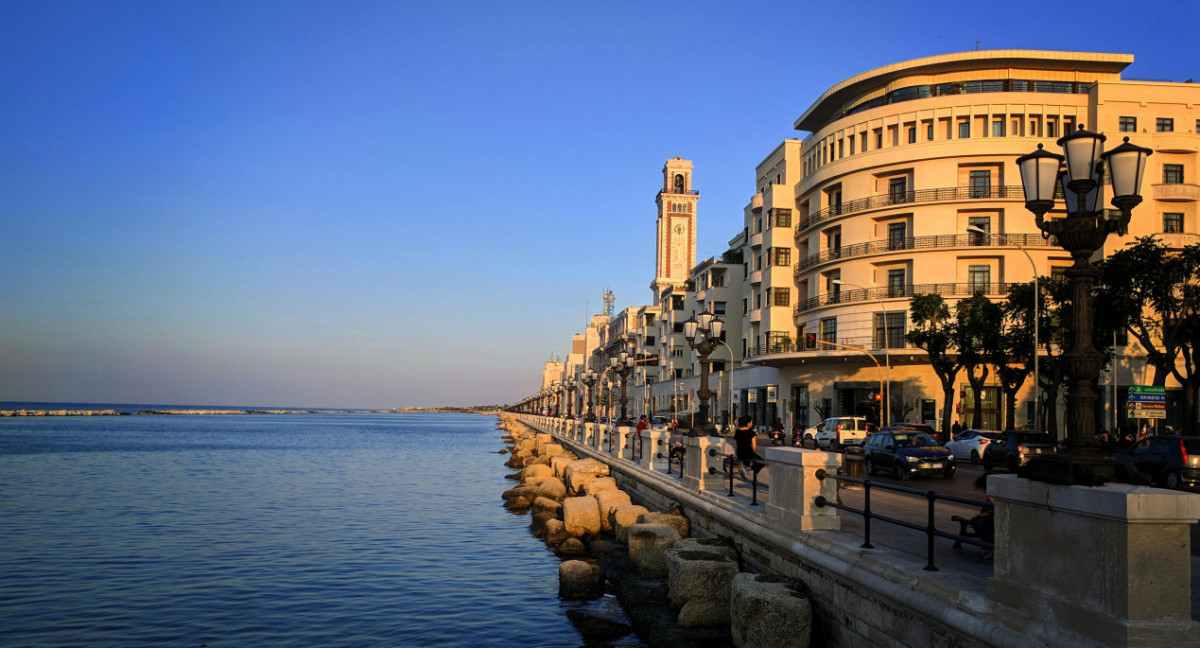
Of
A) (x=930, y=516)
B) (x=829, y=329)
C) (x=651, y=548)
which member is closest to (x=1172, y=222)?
(x=829, y=329)

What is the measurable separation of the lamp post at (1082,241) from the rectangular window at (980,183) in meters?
48.7

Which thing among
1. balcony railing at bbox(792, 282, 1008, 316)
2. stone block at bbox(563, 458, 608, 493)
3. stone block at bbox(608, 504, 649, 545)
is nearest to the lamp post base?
stone block at bbox(608, 504, 649, 545)

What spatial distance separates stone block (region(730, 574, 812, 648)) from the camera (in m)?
9.33

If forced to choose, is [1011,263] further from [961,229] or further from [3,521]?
[3,521]

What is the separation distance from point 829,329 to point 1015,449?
101 ft

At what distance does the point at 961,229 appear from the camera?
5353 cm

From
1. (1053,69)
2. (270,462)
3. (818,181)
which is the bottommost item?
(270,462)

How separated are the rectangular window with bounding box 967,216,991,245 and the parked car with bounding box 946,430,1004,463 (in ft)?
68.6

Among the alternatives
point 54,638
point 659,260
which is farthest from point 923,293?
point 659,260

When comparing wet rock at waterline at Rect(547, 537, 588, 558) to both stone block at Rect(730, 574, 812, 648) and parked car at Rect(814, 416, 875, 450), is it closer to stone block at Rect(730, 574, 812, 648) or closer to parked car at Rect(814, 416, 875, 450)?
stone block at Rect(730, 574, 812, 648)

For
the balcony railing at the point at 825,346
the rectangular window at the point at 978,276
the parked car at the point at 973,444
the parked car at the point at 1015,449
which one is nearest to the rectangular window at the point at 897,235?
the rectangular window at the point at 978,276

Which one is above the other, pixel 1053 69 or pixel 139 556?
pixel 1053 69

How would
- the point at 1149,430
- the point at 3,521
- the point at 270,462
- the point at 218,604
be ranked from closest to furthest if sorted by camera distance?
the point at 218,604 < the point at 3,521 < the point at 1149,430 < the point at 270,462

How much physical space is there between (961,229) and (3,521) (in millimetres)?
50719
